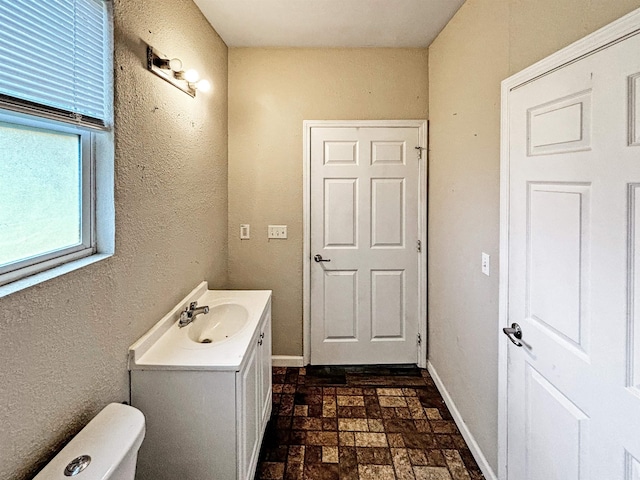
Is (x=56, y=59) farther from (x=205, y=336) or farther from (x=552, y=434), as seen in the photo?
(x=552, y=434)

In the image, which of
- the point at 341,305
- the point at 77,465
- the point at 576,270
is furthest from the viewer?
the point at 341,305

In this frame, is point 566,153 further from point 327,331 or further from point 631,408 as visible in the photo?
point 327,331

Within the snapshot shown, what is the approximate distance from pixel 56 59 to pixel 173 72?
0.86 metres

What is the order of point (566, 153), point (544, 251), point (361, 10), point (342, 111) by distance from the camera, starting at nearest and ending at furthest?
point (566, 153) → point (544, 251) → point (361, 10) → point (342, 111)

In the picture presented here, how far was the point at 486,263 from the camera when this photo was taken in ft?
6.64

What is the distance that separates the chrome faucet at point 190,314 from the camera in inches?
78.9

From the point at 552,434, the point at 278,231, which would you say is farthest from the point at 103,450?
the point at 278,231

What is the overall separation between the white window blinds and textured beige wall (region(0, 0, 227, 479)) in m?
0.10

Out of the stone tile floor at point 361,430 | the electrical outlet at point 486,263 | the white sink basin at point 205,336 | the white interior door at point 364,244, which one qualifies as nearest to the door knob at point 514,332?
the electrical outlet at point 486,263

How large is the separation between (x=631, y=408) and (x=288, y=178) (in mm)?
2612

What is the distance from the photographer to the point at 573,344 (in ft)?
4.22

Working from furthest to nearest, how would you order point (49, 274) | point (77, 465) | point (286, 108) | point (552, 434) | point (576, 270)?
point (286, 108) < point (552, 434) < point (576, 270) < point (49, 274) < point (77, 465)

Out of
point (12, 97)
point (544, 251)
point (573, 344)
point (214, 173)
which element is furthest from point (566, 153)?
point (214, 173)

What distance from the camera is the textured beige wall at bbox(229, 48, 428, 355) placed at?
313 centimetres
